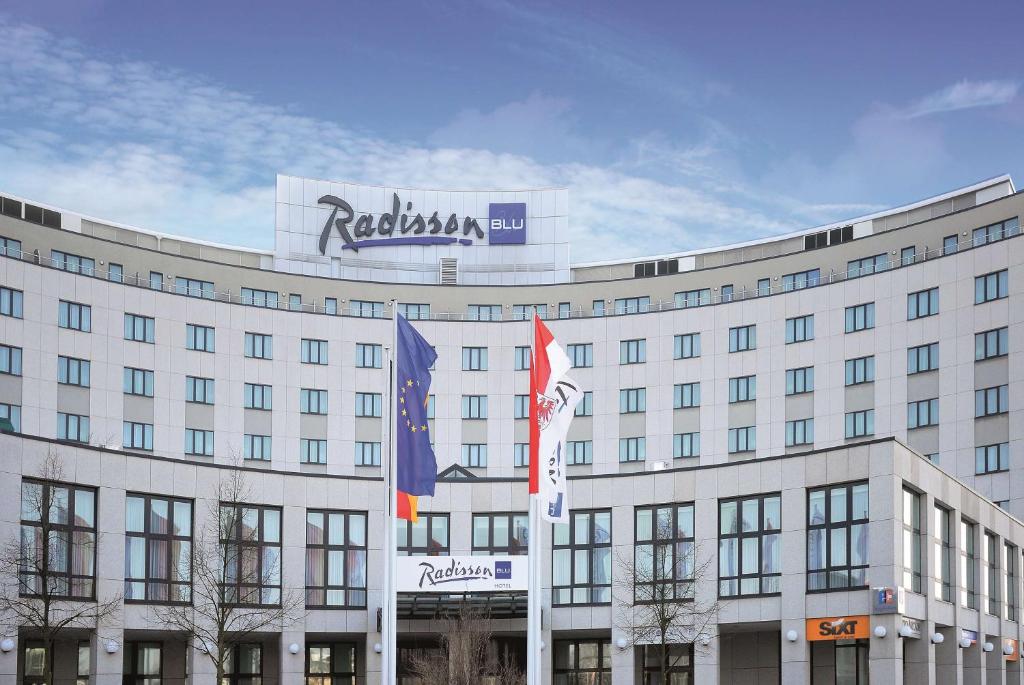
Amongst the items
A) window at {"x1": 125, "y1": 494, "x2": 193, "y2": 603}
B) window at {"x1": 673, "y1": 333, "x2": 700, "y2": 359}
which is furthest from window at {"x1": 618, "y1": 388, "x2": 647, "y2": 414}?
window at {"x1": 125, "y1": 494, "x2": 193, "y2": 603}

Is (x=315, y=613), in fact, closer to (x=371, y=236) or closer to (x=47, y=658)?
(x=47, y=658)

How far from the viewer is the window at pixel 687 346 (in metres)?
100

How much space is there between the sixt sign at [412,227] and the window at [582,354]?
16.2 meters

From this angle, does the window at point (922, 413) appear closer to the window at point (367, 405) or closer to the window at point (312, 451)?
the window at point (367, 405)

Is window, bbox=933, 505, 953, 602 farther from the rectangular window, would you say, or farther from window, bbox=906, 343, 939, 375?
Answer: the rectangular window

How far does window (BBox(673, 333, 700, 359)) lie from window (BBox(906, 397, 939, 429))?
50.1 ft

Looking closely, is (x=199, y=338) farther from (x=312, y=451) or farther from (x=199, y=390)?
(x=312, y=451)

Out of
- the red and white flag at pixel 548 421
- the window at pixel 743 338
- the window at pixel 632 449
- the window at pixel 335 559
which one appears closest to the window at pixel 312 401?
the window at pixel 632 449

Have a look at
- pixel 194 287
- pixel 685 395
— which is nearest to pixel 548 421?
pixel 685 395

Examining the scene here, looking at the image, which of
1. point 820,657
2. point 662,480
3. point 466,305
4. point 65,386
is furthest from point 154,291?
point 820,657

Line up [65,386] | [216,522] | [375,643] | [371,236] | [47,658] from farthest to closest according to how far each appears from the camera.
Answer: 1. [371,236]
2. [65,386]
3. [375,643]
4. [216,522]
5. [47,658]

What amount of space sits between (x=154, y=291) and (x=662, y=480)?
44.1m

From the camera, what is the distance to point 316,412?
100688mm

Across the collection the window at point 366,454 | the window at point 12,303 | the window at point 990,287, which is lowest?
the window at point 366,454
